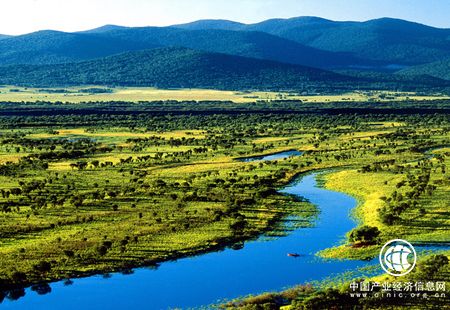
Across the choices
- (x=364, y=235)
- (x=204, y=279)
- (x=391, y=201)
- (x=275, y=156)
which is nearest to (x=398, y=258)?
(x=364, y=235)

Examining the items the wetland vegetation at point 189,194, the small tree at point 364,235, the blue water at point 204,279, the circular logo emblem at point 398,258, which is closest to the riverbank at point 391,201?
the wetland vegetation at point 189,194

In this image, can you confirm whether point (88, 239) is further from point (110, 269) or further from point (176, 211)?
point (176, 211)

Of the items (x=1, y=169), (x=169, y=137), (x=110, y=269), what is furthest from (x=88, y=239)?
(x=169, y=137)

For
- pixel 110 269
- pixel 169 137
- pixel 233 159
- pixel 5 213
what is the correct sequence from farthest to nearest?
pixel 169 137, pixel 233 159, pixel 5 213, pixel 110 269

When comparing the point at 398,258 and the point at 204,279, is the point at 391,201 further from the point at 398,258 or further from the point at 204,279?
the point at 204,279

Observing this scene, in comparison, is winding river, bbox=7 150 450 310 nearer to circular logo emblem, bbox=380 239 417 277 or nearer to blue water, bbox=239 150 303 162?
circular logo emblem, bbox=380 239 417 277

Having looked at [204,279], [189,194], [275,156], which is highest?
[189,194]
